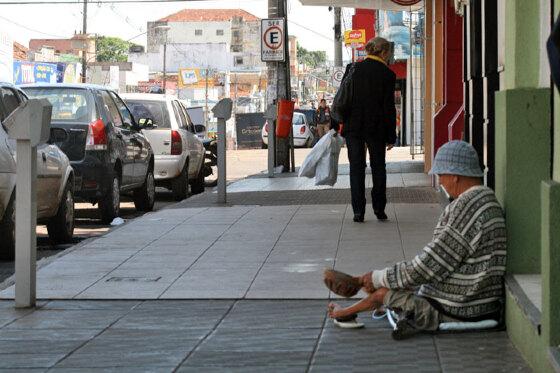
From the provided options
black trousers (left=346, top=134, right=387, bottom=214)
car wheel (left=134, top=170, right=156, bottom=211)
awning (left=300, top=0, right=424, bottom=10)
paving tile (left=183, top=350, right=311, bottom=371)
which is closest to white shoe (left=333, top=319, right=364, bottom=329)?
paving tile (left=183, top=350, right=311, bottom=371)

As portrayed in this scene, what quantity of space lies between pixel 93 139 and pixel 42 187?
96.9 inches

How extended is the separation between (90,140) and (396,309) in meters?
8.13

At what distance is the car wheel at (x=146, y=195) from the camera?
16750 millimetres

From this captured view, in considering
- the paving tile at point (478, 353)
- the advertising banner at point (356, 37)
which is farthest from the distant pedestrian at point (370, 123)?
the advertising banner at point (356, 37)

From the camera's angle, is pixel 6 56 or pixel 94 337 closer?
pixel 94 337

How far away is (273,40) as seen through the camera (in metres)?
22.7

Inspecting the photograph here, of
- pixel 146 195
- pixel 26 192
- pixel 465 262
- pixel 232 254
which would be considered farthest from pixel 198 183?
pixel 465 262

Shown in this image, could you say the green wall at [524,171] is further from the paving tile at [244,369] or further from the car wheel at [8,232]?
the car wheel at [8,232]

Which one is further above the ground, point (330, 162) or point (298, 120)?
point (298, 120)

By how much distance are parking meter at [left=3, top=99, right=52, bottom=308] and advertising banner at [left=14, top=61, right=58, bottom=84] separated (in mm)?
43942

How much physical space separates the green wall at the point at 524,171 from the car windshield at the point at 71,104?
8465 mm

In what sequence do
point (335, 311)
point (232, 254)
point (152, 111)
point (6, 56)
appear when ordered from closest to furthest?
point (335, 311), point (232, 254), point (152, 111), point (6, 56)

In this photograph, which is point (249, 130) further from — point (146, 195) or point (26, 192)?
point (26, 192)

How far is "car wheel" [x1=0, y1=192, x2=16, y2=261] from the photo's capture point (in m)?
10.8
